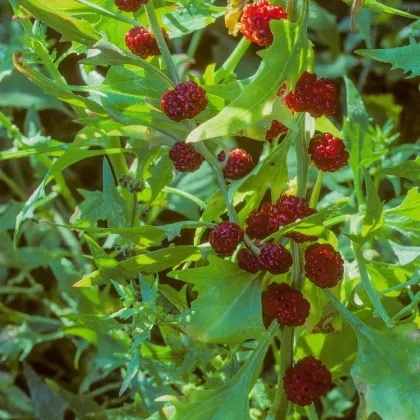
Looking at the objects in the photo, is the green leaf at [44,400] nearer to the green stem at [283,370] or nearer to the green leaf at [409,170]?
the green stem at [283,370]

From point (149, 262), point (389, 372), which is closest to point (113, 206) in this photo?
point (149, 262)

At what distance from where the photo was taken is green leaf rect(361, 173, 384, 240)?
620 mm

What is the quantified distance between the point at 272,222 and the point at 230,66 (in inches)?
8.7

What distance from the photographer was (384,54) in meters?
0.63

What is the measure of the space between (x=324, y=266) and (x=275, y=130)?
13 cm

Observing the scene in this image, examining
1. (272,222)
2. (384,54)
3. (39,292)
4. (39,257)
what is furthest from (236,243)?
(39,292)

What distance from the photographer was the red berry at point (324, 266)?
66 cm

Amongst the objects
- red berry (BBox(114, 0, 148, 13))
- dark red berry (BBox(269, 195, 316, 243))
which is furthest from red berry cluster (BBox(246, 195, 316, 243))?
red berry (BBox(114, 0, 148, 13))

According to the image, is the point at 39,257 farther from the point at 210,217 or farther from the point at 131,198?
the point at 210,217

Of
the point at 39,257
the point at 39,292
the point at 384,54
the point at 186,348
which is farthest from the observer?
the point at 39,292

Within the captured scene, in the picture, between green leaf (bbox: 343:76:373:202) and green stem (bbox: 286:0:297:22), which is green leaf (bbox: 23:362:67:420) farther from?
green stem (bbox: 286:0:297:22)

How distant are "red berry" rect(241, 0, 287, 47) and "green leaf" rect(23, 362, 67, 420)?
58cm

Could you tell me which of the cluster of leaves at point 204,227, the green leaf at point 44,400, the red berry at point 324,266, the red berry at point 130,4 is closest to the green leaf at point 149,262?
the cluster of leaves at point 204,227

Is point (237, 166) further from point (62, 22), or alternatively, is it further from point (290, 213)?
point (62, 22)
